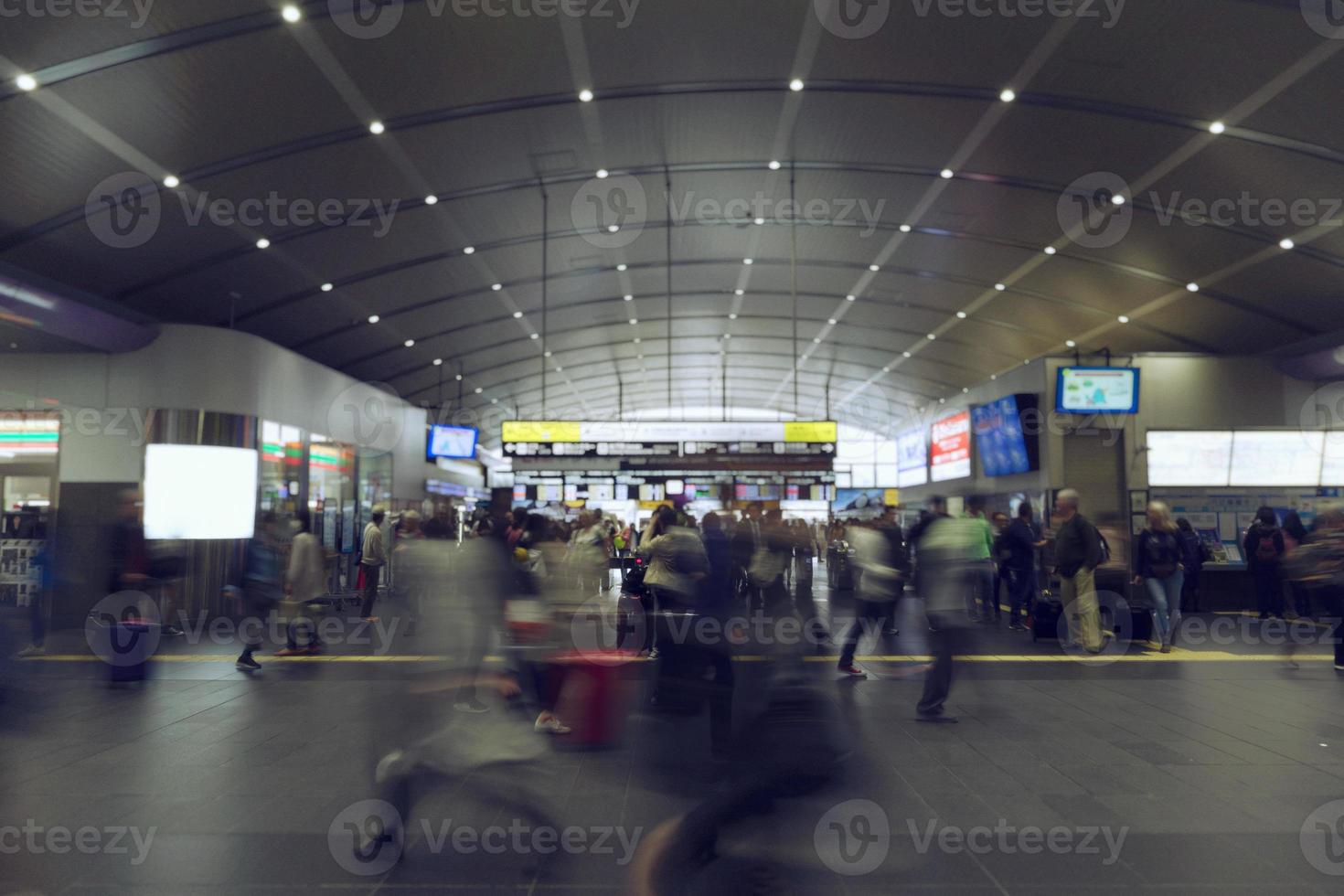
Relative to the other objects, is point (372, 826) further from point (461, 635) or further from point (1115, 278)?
point (1115, 278)

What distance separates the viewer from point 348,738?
6301 millimetres

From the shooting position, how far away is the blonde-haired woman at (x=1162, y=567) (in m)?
10.1

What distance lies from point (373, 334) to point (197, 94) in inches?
460

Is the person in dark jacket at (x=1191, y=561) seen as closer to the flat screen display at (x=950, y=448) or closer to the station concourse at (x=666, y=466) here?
the station concourse at (x=666, y=466)

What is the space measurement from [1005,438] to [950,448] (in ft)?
14.5

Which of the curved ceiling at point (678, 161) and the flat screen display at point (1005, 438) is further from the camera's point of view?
the flat screen display at point (1005, 438)
